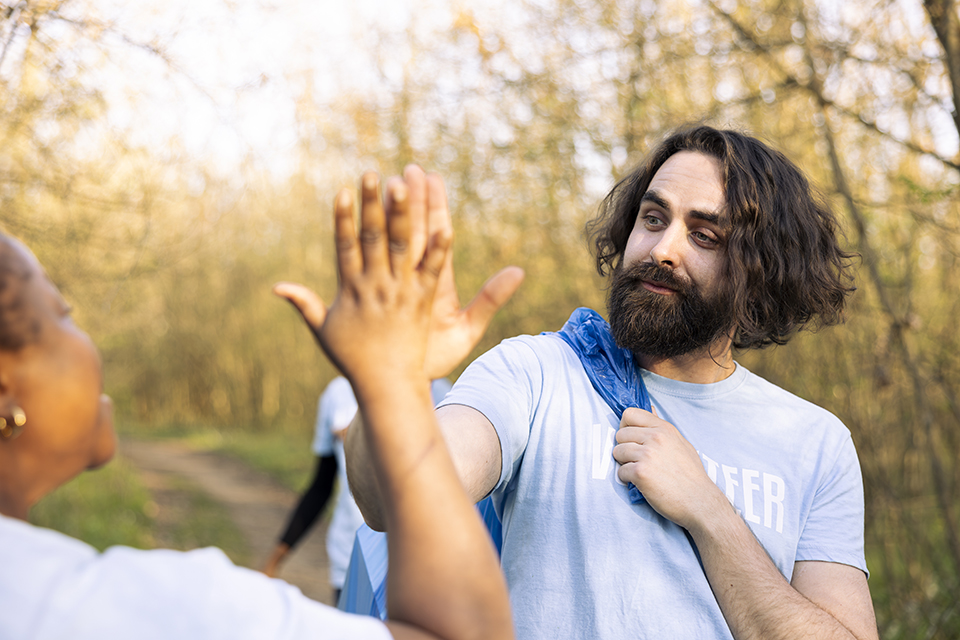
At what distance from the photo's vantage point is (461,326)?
95 centimetres

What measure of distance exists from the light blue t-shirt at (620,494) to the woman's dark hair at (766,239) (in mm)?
339

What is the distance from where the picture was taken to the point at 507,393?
62.2 inches

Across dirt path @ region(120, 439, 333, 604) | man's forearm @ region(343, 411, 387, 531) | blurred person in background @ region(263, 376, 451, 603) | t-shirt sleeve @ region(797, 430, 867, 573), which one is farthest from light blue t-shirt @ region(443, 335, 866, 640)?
dirt path @ region(120, 439, 333, 604)

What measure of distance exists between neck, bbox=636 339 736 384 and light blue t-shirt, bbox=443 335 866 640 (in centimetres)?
6

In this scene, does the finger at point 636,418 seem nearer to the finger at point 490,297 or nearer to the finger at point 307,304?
the finger at point 490,297

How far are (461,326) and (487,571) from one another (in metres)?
0.29

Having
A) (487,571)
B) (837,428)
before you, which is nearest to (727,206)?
(837,428)

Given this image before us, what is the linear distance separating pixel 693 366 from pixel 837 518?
1.57 ft

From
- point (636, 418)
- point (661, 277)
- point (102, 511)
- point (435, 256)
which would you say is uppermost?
point (435, 256)

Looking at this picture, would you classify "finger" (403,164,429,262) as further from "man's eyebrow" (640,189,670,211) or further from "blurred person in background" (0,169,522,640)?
"man's eyebrow" (640,189,670,211)

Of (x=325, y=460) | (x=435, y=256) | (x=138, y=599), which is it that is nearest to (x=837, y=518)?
(x=435, y=256)

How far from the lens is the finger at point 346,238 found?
2.70ft

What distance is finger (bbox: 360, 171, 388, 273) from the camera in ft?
2.63

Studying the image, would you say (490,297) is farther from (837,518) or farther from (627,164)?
(627,164)
